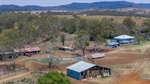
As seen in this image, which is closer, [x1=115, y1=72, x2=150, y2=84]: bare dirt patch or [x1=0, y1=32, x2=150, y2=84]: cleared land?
[x1=115, y1=72, x2=150, y2=84]: bare dirt patch

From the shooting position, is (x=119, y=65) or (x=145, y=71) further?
(x=119, y=65)

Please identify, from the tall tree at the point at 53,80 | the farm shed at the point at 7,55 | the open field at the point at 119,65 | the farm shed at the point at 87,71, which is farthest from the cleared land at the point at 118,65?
the tall tree at the point at 53,80

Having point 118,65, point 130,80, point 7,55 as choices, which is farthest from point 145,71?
point 7,55

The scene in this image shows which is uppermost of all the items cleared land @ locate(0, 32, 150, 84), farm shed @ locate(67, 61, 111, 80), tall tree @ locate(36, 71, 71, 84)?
tall tree @ locate(36, 71, 71, 84)

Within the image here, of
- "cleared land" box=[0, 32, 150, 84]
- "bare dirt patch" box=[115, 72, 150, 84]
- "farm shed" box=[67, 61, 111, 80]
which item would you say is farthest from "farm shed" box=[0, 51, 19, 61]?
"bare dirt patch" box=[115, 72, 150, 84]

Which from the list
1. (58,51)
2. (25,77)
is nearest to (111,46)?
(58,51)

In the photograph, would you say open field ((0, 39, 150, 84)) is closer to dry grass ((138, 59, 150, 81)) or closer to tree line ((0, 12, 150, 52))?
dry grass ((138, 59, 150, 81))

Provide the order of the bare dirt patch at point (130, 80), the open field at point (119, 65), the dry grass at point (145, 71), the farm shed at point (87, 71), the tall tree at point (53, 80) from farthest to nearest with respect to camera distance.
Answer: the dry grass at point (145, 71) → the farm shed at point (87, 71) → the open field at point (119, 65) → the bare dirt patch at point (130, 80) → the tall tree at point (53, 80)

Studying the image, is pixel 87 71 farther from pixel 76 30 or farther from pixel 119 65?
pixel 76 30

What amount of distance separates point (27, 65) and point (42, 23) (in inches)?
1848

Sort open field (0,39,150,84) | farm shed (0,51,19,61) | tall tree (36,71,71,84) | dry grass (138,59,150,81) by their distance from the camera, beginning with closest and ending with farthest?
tall tree (36,71,71,84), open field (0,39,150,84), dry grass (138,59,150,81), farm shed (0,51,19,61)

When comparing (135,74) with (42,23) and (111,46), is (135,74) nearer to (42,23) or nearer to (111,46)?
(111,46)

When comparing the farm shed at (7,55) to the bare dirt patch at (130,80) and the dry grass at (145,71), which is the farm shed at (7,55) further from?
the dry grass at (145,71)

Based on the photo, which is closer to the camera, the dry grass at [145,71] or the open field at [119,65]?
the open field at [119,65]
